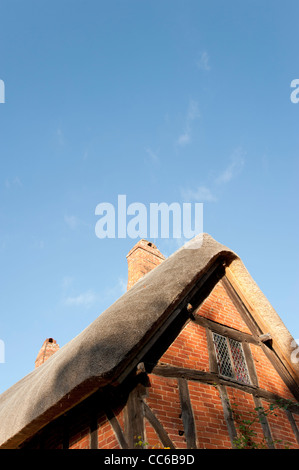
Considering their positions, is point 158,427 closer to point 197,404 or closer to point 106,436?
point 106,436

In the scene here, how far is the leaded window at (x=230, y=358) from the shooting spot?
541cm

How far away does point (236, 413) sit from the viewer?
4.82 meters

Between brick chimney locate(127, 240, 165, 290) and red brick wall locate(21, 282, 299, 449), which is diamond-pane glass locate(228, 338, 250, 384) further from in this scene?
brick chimney locate(127, 240, 165, 290)

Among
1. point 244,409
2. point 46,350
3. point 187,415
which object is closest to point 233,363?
point 244,409

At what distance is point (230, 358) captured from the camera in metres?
5.62

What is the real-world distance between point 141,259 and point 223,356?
594 cm

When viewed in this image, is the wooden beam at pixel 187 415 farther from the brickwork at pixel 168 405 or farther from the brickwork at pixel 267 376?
the brickwork at pixel 267 376

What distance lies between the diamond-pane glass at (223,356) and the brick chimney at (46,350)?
7.59 metres

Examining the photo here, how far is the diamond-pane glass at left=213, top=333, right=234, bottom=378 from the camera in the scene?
534cm

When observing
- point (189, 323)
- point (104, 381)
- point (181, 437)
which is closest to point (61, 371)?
point (104, 381)

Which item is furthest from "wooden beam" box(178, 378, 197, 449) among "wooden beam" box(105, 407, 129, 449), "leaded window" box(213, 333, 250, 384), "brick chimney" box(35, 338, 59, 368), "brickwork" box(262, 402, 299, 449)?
"brick chimney" box(35, 338, 59, 368)

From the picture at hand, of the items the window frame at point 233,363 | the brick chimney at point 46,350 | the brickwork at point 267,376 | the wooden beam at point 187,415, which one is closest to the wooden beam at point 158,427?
the wooden beam at point 187,415
